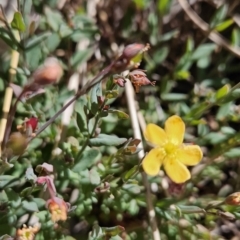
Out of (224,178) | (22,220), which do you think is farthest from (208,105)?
(22,220)

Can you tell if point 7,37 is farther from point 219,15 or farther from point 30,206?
point 219,15

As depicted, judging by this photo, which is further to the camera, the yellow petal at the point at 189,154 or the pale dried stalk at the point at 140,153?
the pale dried stalk at the point at 140,153

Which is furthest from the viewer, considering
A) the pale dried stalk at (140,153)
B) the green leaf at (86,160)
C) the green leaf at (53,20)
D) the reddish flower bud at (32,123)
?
the green leaf at (53,20)

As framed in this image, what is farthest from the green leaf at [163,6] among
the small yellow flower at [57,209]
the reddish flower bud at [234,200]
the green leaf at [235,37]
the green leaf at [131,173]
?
the small yellow flower at [57,209]

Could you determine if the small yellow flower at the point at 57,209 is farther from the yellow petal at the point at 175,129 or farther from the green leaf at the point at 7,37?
the green leaf at the point at 7,37

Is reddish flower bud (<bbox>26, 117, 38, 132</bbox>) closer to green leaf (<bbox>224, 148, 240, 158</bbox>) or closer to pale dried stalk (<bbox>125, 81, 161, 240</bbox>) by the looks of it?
pale dried stalk (<bbox>125, 81, 161, 240</bbox>)

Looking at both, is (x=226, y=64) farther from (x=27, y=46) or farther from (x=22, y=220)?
(x=22, y=220)

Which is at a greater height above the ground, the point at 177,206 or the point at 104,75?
the point at 104,75
